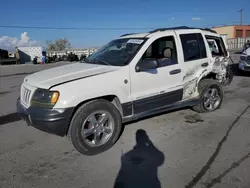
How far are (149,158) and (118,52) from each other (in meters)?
2.13

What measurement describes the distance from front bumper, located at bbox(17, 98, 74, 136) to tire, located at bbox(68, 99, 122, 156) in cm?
13

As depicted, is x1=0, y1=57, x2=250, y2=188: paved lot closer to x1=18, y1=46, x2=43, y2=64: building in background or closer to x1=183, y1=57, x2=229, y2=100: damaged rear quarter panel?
x1=183, y1=57, x2=229, y2=100: damaged rear quarter panel

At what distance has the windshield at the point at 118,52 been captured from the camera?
13.3ft

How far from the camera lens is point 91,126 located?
362cm

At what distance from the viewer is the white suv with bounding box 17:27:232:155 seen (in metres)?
3.32

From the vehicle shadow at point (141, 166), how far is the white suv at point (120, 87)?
461 millimetres

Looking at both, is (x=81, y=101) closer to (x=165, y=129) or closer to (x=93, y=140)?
(x=93, y=140)

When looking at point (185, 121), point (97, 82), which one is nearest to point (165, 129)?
point (185, 121)

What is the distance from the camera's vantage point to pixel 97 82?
3502mm

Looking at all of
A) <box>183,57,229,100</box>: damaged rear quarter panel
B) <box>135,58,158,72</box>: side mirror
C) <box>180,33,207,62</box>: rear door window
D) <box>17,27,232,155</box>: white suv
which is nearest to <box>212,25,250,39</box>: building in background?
<box>183,57,229,100</box>: damaged rear quarter panel

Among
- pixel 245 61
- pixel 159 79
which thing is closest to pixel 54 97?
pixel 159 79

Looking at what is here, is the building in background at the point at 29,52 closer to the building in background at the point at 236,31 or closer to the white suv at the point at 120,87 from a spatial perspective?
the white suv at the point at 120,87

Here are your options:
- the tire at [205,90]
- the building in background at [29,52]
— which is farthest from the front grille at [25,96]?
the building in background at [29,52]

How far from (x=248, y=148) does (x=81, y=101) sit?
274cm
